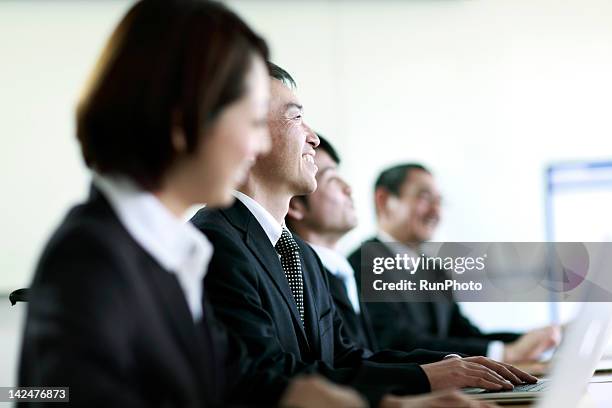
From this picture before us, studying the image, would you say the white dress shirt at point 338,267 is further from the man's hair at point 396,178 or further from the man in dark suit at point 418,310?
the man's hair at point 396,178

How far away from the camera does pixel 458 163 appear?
5.15 metres

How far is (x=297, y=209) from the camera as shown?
313 cm

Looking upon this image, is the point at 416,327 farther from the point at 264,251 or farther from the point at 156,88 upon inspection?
the point at 156,88

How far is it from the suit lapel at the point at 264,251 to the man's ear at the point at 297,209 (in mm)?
1222

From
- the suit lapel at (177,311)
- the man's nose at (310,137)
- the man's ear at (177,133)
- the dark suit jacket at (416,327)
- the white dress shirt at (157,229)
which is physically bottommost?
the dark suit jacket at (416,327)

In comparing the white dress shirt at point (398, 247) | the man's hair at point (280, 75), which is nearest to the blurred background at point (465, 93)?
the white dress shirt at point (398, 247)

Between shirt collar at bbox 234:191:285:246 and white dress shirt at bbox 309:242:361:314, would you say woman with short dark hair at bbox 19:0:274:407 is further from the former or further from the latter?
white dress shirt at bbox 309:242:361:314

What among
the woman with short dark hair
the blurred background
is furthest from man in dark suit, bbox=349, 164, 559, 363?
the woman with short dark hair

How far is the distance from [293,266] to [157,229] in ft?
2.73

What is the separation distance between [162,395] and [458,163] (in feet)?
13.9

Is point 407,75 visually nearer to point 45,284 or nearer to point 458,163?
point 458,163

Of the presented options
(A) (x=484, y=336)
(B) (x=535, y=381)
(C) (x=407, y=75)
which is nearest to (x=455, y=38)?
(C) (x=407, y=75)

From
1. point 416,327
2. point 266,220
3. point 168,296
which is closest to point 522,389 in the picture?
point 266,220

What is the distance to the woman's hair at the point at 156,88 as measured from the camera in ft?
3.67
